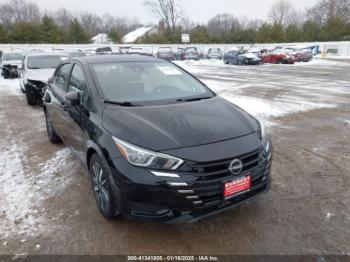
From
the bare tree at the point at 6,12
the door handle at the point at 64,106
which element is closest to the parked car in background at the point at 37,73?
the door handle at the point at 64,106

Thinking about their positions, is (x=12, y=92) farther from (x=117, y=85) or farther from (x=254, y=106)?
(x=117, y=85)

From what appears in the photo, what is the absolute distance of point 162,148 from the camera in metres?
2.53

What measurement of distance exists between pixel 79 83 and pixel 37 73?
6615mm

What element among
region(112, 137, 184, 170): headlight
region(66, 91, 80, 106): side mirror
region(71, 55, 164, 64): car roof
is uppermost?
region(71, 55, 164, 64): car roof

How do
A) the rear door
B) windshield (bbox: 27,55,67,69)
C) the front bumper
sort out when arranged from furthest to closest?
windshield (bbox: 27,55,67,69)
the rear door
the front bumper

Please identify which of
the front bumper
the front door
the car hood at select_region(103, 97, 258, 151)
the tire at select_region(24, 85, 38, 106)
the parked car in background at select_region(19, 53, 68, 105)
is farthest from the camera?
the tire at select_region(24, 85, 38, 106)

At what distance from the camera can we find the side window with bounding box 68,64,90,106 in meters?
3.45

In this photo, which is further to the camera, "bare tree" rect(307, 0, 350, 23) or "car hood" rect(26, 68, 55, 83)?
"bare tree" rect(307, 0, 350, 23)

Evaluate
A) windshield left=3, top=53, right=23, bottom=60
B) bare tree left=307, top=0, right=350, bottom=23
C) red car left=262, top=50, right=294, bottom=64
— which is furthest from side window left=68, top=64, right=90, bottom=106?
bare tree left=307, top=0, right=350, bottom=23

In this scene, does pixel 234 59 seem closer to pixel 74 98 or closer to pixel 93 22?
pixel 74 98

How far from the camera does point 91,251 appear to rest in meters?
2.67

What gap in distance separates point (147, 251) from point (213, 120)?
141cm

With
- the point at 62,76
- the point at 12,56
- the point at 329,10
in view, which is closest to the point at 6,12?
the point at 12,56

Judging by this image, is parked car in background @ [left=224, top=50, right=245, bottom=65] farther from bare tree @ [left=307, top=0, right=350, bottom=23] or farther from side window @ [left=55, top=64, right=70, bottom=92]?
bare tree @ [left=307, top=0, right=350, bottom=23]
